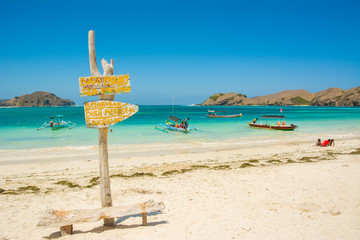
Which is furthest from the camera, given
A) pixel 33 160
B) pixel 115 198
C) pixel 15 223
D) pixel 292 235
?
pixel 33 160

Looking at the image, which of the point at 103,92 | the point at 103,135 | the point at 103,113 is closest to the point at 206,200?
the point at 103,135

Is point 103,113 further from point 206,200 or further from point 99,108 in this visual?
point 206,200

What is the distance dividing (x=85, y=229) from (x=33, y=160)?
41.3ft

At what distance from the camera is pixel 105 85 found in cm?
456

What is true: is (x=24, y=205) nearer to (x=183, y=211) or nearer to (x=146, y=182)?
(x=146, y=182)

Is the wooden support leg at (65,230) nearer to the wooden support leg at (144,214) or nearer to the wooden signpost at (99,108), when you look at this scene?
the wooden signpost at (99,108)

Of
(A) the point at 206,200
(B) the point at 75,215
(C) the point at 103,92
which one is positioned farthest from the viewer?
(A) the point at 206,200

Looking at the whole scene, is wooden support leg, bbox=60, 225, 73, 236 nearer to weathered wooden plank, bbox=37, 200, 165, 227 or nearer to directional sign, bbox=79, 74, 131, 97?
weathered wooden plank, bbox=37, 200, 165, 227

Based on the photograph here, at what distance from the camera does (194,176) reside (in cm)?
959

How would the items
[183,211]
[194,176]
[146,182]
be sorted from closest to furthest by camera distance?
[183,211] → [146,182] → [194,176]

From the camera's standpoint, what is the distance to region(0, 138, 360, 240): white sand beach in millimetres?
4848

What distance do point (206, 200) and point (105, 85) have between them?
4.19 metres

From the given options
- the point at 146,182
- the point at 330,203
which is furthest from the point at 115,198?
the point at 330,203

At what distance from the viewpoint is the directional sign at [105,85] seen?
14.9ft
